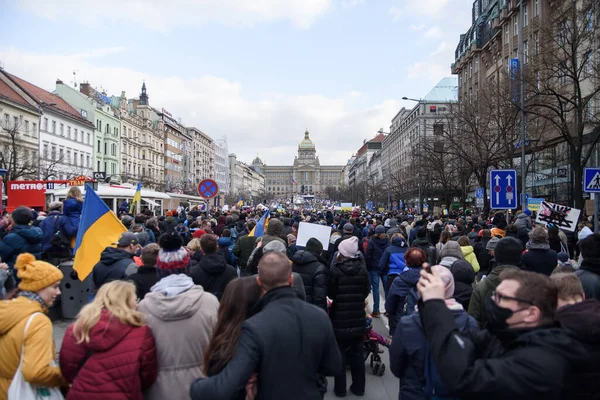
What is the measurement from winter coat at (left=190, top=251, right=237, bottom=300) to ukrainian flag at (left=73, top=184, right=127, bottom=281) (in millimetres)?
1746

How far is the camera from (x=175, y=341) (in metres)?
3.25

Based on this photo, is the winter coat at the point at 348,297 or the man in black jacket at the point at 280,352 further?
the winter coat at the point at 348,297

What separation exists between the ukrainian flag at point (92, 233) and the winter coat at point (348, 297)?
3102 mm

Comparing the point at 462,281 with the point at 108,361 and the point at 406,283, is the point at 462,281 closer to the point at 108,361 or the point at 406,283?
the point at 406,283

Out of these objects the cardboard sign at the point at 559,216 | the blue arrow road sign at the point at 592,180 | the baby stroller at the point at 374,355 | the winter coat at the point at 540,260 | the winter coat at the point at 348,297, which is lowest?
the baby stroller at the point at 374,355

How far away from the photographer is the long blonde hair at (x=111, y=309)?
9.88 ft

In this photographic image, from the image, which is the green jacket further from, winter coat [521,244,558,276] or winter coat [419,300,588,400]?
winter coat [419,300,588,400]

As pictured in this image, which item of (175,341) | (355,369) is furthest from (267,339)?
(355,369)

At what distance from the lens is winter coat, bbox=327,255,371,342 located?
19.3ft

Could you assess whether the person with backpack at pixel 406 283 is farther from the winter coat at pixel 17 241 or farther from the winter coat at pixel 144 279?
the winter coat at pixel 17 241

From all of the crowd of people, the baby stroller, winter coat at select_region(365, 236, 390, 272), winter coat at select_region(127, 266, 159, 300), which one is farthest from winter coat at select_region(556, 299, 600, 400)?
winter coat at select_region(365, 236, 390, 272)

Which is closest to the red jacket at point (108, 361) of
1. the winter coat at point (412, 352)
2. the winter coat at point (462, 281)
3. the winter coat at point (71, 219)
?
the winter coat at point (412, 352)

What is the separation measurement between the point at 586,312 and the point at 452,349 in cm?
78

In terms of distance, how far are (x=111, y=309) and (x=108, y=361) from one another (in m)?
0.31
